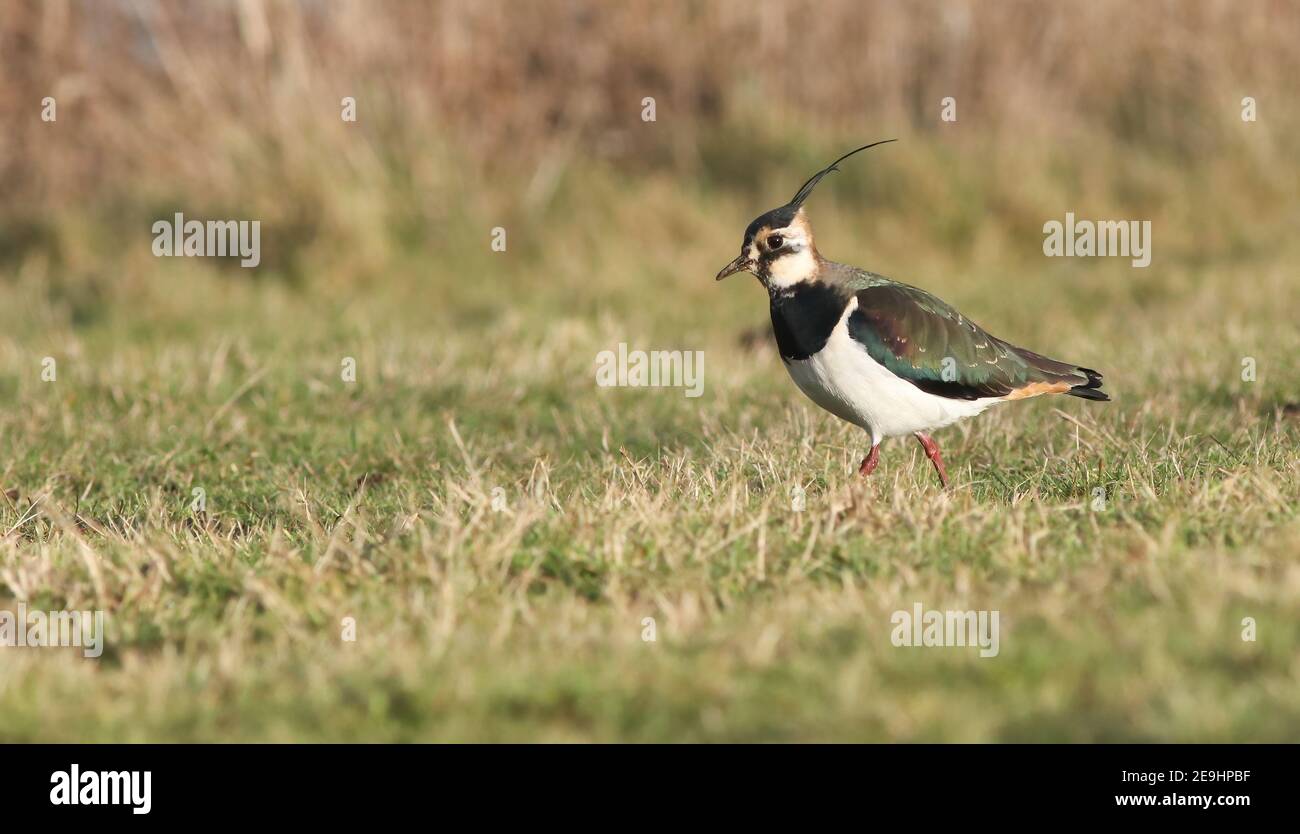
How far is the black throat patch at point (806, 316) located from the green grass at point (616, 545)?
373 mm

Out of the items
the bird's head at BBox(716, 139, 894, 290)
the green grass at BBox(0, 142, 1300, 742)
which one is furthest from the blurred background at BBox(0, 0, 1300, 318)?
the bird's head at BBox(716, 139, 894, 290)

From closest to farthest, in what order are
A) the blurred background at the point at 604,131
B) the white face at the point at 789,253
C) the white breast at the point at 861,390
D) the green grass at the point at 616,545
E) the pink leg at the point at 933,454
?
the green grass at the point at 616,545, the white breast at the point at 861,390, the pink leg at the point at 933,454, the white face at the point at 789,253, the blurred background at the point at 604,131

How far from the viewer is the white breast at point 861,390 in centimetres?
482

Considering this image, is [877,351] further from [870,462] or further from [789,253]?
[789,253]

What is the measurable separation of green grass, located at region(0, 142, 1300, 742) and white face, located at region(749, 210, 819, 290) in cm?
57

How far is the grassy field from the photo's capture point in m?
3.36

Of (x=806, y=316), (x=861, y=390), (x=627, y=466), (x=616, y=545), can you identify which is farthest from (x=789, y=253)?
(x=616, y=545)

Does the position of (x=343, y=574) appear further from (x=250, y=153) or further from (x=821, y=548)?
(x=250, y=153)

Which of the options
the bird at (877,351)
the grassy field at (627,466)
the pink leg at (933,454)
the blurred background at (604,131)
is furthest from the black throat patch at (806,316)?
the blurred background at (604,131)

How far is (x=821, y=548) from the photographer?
13.6 feet

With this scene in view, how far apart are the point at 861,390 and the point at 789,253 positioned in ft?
2.05

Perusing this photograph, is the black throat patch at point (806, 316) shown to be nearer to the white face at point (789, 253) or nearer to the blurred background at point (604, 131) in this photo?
the white face at point (789, 253)

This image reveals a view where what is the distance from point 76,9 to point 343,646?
8855 millimetres

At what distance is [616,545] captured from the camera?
4062 mm
